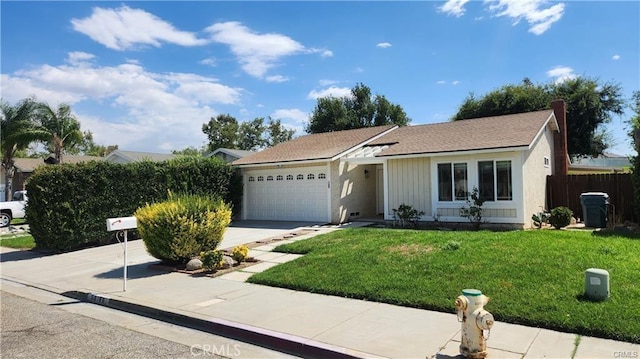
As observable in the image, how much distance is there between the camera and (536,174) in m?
15.3

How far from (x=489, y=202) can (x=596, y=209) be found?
310cm

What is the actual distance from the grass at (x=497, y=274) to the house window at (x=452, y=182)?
11.9ft

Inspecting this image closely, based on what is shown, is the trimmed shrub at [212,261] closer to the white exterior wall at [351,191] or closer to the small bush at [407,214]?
the small bush at [407,214]

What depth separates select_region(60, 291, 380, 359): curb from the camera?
500 cm

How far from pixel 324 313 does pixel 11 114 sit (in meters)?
30.5

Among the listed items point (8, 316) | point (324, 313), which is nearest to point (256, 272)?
point (324, 313)

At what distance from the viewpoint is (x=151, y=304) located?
7.29 metres

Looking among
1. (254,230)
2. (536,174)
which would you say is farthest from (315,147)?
(536,174)

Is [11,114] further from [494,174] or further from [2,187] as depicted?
[494,174]

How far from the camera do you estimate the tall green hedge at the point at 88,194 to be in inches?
552

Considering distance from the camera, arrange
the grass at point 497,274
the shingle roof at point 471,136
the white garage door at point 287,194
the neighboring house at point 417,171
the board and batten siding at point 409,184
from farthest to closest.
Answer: the white garage door at point 287,194, the board and batten siding at point 409,184, the shingle roof at point 471,136, the neighboring house at point 417,171, the grass at point 497,274

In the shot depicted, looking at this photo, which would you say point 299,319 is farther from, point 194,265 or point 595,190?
point 595,190

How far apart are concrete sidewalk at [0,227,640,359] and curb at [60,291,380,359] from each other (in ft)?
0.04

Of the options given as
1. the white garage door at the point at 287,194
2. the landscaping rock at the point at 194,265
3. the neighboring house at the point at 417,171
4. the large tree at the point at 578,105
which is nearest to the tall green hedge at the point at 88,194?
the white garage door at the point at 287,194
